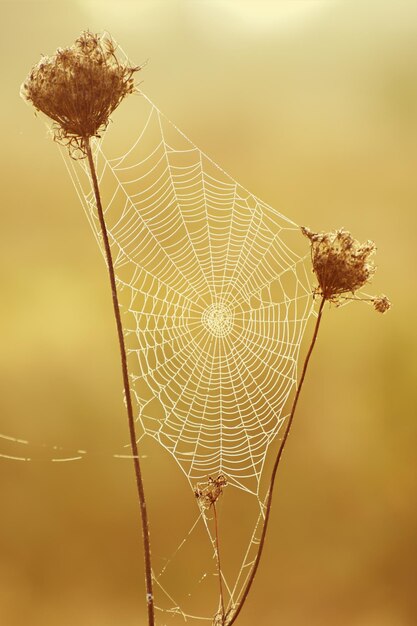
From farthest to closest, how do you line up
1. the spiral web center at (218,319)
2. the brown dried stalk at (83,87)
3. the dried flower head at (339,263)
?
the spiral web center at (218,319), the dried flower head at (339,263), the brown dried stalk at (83,87)

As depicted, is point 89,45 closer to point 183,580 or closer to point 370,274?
point 370,274

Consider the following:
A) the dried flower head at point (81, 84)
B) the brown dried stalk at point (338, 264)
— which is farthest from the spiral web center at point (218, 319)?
the dried flower head at point (81, 84)

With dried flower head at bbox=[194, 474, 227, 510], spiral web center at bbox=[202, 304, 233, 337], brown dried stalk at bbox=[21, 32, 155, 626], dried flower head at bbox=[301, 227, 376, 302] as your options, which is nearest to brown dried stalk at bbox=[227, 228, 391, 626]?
dried flower head at bbox=[301, 227, 376, 302]

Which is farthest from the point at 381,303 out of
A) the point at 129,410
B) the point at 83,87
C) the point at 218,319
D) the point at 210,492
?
the point at 218,319

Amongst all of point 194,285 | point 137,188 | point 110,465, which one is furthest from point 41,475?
point 194,285

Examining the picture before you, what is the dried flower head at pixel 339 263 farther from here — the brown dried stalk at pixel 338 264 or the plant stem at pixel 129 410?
the plant stem at pixel 129 410

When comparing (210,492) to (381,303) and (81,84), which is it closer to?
(381,303)

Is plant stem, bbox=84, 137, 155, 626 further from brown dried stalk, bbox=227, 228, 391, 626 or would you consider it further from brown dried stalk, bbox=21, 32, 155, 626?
brown dried stalk, bbox=227, 228, 391, 626

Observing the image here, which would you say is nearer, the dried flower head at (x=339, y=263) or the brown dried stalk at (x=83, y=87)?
the brown dried stalk at (x=83, y=87)
